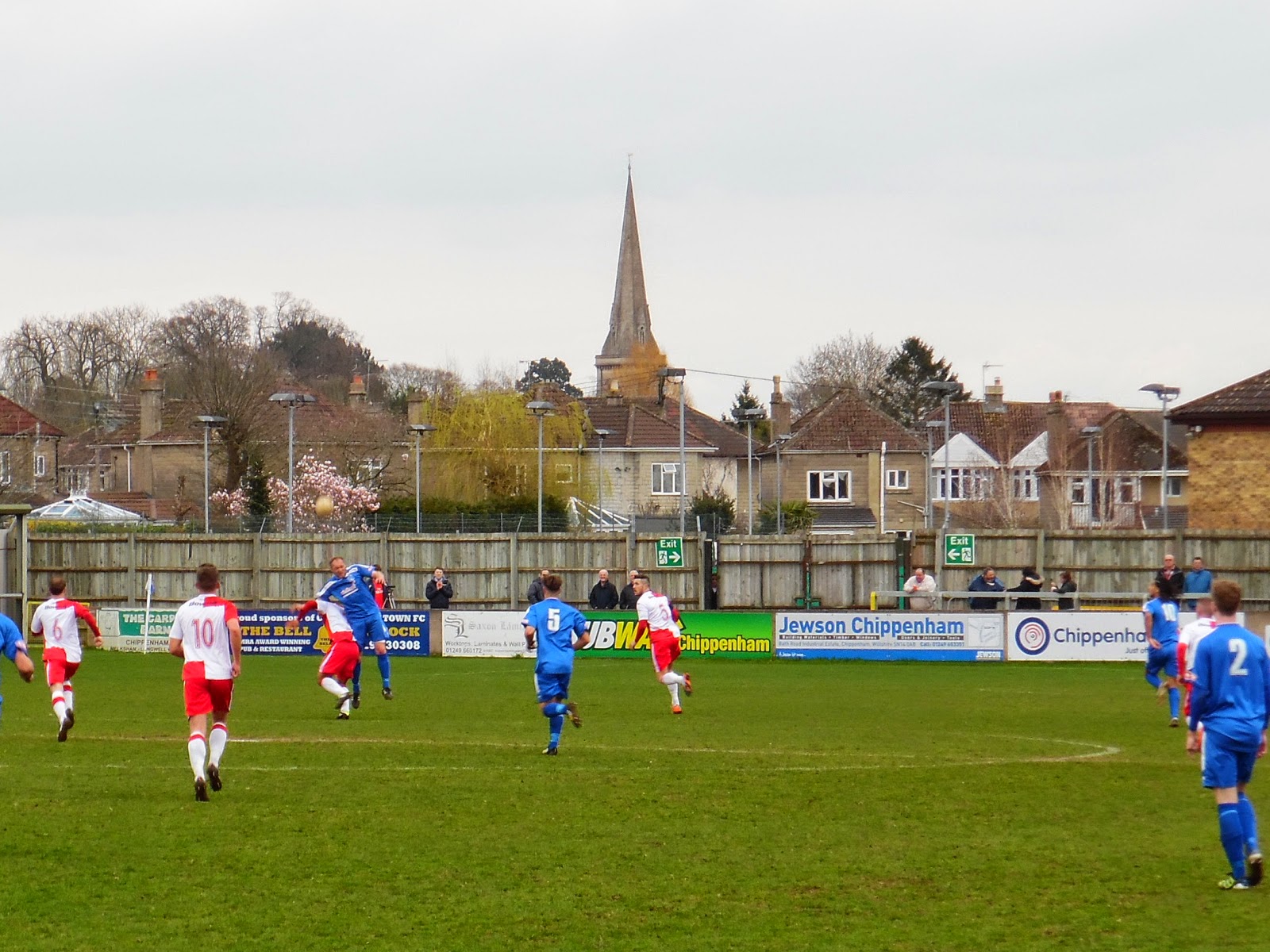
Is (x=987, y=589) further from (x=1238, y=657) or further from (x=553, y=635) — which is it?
(x=1238, y=657)

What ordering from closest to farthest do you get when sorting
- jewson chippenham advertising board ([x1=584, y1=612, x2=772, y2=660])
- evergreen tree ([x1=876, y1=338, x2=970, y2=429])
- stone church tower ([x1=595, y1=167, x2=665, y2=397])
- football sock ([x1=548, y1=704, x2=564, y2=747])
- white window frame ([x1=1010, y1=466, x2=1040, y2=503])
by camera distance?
1. football sock ([x1=548, y1=704, x2=564, y2=747])
2. jewson chippenham advertising board ([x1=584, y1=612, x2=772, y2=660])
3. white window frame ([x1=1010, y1=466, x2=1040, y2=503])
4. evergreen tree ([x1=876, y1=338, x2=970, y2=429])
5. stone church tower ([x1=595, y1=167, x2=665, y2=397])

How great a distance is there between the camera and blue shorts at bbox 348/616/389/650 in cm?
2164

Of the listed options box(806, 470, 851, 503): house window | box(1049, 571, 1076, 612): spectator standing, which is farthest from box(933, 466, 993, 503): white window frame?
box(1049, 571, 1076, 612): spectator standing

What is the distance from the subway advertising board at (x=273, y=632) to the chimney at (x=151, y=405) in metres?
44.6

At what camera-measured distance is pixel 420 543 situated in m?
42.8

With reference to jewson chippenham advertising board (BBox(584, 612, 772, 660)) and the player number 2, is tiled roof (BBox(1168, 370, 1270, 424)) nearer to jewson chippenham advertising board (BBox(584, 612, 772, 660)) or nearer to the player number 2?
jewson chippenham advertising board (BBox(584, 612, 772, 660))

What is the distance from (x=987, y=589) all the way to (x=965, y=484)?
57.0 metres

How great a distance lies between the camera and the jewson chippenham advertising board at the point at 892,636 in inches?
1330

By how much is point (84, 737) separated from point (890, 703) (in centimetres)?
1134

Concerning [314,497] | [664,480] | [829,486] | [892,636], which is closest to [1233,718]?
[892,636]

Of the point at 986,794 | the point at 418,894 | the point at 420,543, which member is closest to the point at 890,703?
the point at 986,794

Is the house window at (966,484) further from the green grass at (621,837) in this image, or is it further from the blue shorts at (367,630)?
the green grass at (621,837)

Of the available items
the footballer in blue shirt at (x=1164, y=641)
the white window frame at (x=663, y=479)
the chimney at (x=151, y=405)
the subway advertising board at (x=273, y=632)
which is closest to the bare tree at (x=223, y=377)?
the chimney at (x=151, y=405)

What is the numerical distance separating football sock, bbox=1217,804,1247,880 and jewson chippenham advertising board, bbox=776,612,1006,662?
24.3 m
